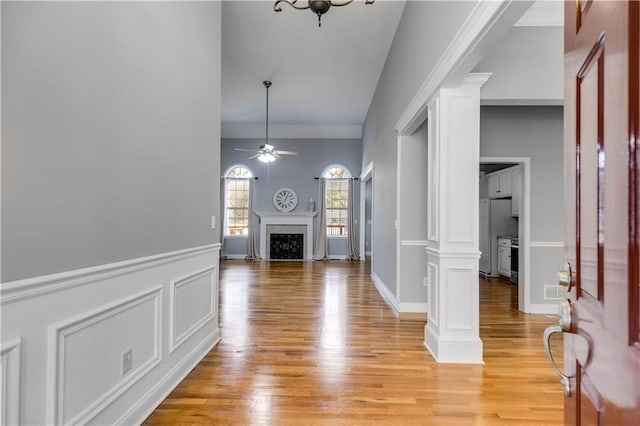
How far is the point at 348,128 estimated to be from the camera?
961cm

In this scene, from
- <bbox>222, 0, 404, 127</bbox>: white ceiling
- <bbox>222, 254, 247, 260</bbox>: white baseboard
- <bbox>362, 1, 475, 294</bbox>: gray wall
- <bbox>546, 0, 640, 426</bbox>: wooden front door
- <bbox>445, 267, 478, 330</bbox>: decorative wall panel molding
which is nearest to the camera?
<bbox>546, 0, 640, 426</bbox>: wooden front door

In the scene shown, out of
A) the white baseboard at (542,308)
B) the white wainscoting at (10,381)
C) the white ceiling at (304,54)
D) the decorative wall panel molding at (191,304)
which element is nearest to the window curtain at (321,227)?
the white ceiling at (304,54)

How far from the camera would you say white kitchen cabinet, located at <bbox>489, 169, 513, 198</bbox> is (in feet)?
19.4

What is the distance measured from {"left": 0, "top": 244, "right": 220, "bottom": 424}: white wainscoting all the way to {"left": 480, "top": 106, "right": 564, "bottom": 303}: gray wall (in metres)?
3.83

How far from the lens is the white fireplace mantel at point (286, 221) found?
9719mm

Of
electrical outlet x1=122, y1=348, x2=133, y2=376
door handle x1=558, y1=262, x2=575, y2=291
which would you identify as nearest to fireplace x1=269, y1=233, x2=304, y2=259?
electrical outlet x1=122, y1=348, x2=133, y2=376

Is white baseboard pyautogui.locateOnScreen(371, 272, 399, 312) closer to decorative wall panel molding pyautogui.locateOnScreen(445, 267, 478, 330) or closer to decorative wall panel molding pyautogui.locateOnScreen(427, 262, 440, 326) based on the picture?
decorative wall panel molding pyautogui.locateOnScreen(427, 262, 440, 326)

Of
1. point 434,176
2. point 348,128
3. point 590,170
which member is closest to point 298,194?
point 348,128

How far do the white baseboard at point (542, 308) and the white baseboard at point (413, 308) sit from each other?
129 centimetres

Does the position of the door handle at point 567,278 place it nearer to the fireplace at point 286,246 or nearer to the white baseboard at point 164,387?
the white baseboard at point 164,387

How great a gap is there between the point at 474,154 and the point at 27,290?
287cm

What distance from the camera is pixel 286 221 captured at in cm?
973

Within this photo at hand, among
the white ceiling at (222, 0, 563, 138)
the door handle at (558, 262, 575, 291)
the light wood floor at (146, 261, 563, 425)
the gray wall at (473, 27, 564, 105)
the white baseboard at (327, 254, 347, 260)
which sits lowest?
the light wood floor at (146, 261, 563, 425)

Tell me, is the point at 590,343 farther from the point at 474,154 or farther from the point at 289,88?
the point at 289,88
